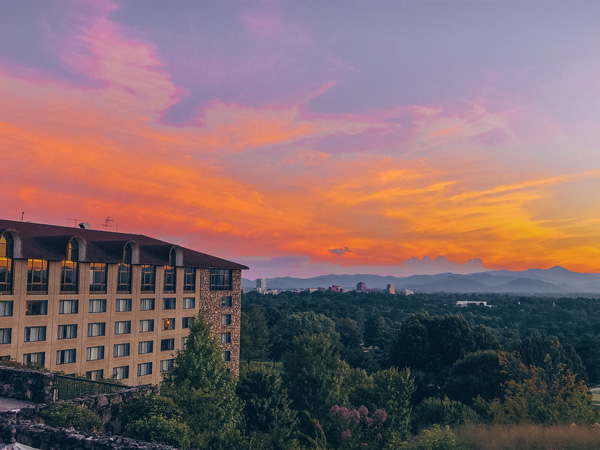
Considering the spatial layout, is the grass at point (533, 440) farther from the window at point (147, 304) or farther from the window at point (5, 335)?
the window at point (147, 304)

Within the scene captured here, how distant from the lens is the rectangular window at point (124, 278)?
59.3 meters

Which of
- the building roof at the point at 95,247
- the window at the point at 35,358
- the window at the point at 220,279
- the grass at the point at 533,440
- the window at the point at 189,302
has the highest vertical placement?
the building roof at the point at 95,247

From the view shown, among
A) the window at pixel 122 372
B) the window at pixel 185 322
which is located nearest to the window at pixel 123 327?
the window at pixel 122 372

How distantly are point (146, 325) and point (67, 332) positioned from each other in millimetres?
11189

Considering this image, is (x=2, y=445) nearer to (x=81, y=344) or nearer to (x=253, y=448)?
(x=253, y=448)

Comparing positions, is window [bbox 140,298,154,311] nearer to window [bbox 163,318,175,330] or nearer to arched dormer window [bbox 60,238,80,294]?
window [bbox 163,318,175,330]

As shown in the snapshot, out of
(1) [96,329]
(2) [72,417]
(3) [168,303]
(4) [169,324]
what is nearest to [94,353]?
(1) [96,329]

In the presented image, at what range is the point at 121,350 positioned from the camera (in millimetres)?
59156

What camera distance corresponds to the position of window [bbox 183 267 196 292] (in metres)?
67.4

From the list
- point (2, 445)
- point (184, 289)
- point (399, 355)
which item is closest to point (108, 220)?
point (184, 289)

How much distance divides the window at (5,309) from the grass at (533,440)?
1763 inches

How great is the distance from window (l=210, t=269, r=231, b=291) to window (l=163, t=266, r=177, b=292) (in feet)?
21.8

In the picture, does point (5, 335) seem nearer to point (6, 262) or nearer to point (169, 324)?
point (6, 262)

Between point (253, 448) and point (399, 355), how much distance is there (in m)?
58.5
